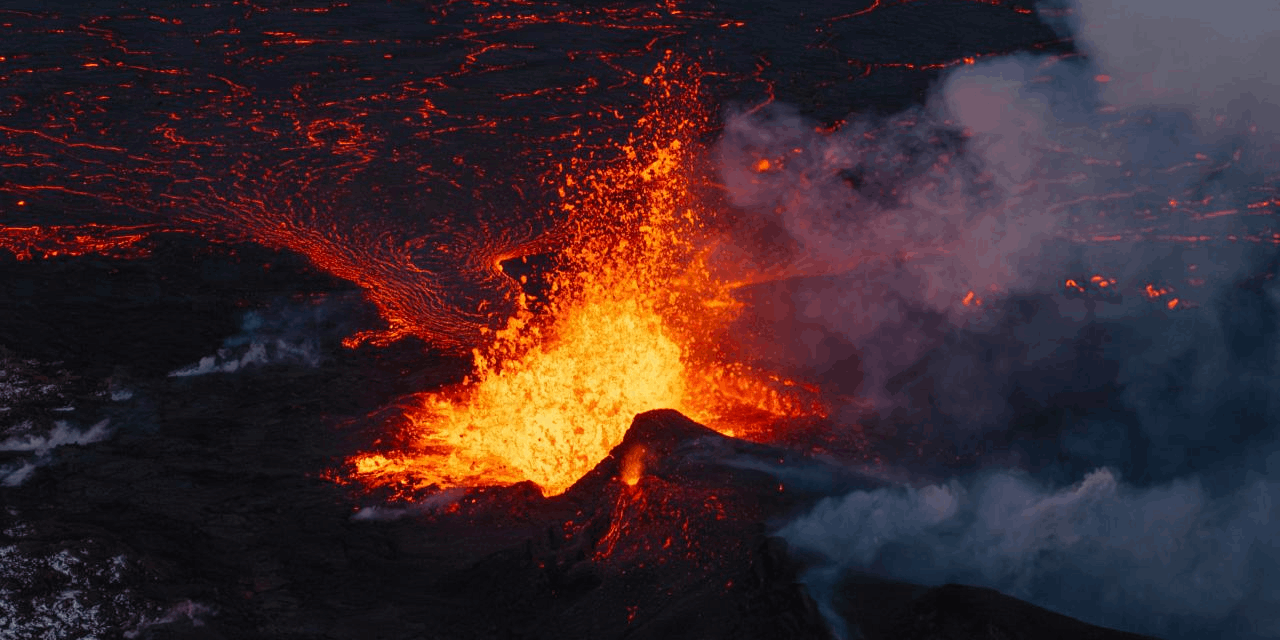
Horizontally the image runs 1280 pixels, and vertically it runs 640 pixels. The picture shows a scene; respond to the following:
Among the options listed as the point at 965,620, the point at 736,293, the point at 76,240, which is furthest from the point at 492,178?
the point at 965,620

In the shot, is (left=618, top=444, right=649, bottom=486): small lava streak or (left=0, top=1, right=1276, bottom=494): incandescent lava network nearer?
(left=618, top=444, right=649, bottom=486): small lava streak

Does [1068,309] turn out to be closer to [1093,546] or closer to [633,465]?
[1093,546]

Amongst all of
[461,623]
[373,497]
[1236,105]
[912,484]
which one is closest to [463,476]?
[373,497]

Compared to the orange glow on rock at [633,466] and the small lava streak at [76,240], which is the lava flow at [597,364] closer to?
the orange glow on rock at [633,466]

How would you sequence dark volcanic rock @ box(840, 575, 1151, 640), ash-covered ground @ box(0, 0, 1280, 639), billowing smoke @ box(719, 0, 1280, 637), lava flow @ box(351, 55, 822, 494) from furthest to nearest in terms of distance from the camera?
lava flow @ box(351, 55, 822, 494)
ash-covered ground @ box(0, 0, 1280, 639)
billowing smoke @ box(719, 0, 1280, 637)
dark volcanic rock @ box(840, 575, 1151, 640)

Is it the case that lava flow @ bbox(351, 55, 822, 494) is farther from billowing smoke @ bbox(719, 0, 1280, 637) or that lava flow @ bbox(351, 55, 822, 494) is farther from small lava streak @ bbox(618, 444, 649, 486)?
small lava streak @ bbox(618, 444, 649, 486)

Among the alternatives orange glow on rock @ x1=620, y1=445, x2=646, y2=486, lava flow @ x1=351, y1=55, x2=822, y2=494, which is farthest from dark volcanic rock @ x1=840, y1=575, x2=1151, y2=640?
lava flow @ x1=351, y1=55, x2=822, y2=494

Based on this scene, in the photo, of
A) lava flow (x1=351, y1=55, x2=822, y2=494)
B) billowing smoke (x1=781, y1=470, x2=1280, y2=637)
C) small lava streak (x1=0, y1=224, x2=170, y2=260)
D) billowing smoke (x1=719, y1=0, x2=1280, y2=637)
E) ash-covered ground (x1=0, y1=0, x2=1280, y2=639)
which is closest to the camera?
billowing smoke (x1=781, y1=470, x2=1280, y2=637)

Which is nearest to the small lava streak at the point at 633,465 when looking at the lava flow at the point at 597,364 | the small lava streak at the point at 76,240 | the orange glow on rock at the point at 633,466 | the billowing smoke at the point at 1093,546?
the orange glow on rock at the point at 633,466
